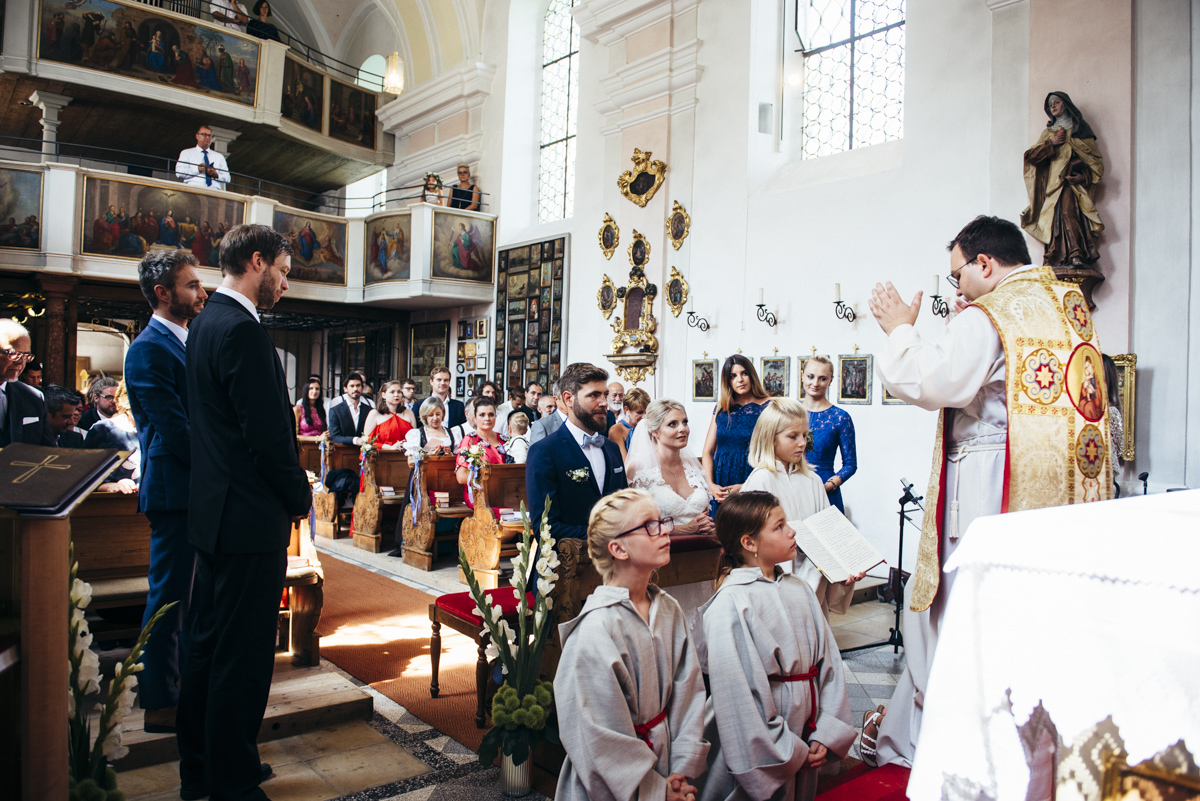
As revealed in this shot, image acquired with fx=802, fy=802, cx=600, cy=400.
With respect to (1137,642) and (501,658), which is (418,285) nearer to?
(501,658)

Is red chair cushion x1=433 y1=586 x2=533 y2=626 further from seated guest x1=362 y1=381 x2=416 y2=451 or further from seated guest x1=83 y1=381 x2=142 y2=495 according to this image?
seated guest x1=362 y1=381 x2=416 y2=451

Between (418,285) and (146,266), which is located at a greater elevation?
(418,285)

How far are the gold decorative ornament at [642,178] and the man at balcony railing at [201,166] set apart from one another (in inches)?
265

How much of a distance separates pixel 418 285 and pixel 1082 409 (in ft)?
39.1

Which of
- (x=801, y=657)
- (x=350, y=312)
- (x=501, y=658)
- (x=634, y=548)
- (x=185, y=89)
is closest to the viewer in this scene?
(x=634, y=548)

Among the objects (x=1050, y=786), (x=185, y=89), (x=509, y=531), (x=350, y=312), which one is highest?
(x=185, y=89)

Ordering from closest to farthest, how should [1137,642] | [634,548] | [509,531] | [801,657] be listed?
[1137,642] < [634,548] < [801,657] < [509,531]

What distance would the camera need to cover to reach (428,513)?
7.41 m

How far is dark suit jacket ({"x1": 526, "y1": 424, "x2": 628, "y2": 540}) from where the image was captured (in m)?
3.43

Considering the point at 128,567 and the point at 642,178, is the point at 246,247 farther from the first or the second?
the point at 642,178

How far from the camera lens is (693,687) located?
2.48 metres

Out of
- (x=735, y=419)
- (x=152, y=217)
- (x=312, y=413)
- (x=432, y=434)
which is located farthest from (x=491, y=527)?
(x=152, y=217)

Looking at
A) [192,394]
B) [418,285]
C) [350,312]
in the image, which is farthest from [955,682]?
[350,312]

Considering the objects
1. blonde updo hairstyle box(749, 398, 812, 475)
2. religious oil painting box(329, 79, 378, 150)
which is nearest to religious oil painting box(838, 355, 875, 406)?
blonde updo hairstyle box(749, 398, 812, 475)
